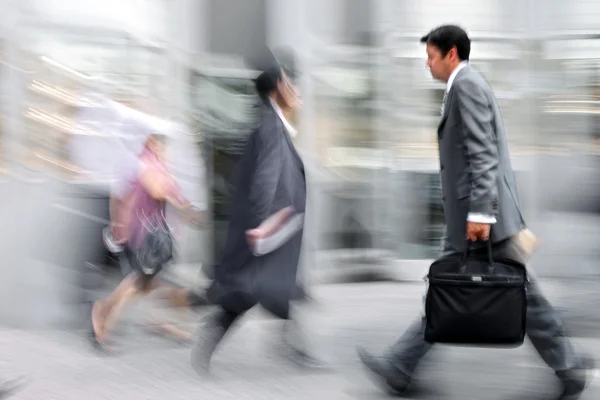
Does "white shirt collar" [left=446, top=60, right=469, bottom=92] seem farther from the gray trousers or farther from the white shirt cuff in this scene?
the gray trousers

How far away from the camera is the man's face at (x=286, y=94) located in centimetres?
604

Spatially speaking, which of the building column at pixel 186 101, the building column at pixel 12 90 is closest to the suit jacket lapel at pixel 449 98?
the building column at pixel 12 90

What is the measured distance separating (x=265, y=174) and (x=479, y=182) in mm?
1303

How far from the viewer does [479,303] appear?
4969mm

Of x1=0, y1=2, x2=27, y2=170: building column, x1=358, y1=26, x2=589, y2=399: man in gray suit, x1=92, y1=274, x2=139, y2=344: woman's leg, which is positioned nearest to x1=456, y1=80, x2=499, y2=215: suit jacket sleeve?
x1=358, y1=26, x2=589, y2=399: man in gray suit

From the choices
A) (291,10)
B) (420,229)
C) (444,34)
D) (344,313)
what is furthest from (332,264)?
(444,34)

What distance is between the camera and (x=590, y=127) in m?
9.00

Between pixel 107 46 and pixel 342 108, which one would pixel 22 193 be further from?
pixel 342 108

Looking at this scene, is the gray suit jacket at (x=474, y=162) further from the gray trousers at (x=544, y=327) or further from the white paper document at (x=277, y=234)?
the white paper document at (x=277, y=234)

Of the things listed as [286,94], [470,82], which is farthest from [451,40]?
[286,94]

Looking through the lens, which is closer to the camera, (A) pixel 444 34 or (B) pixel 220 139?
(A) pixel 444 34

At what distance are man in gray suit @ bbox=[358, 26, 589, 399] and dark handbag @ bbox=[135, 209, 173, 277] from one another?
6.64 feet

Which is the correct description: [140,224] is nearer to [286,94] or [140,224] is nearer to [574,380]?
[286,94]

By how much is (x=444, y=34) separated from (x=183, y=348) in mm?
2642
